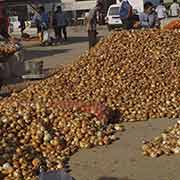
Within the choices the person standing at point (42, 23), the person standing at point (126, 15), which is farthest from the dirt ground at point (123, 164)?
the person standing at point (42, 23)

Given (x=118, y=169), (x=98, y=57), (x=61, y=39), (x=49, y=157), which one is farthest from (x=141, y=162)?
(x=61, y=39)

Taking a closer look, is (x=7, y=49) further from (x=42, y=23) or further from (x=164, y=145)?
(x=42, y=23)

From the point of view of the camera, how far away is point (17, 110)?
8.62 meters

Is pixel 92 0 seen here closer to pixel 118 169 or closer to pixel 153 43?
pixel 153 43

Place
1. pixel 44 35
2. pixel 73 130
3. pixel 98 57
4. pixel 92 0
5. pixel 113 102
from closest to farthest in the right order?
pixel 73 130 < pixel 113 102 < pixel 98 57 < pixel 44 35 < pixel 92 0

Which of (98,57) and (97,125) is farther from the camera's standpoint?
(98,57)

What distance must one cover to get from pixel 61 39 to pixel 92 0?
28459 millimetres

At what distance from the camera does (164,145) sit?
Result: 755 cm

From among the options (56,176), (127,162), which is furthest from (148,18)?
(56,176)

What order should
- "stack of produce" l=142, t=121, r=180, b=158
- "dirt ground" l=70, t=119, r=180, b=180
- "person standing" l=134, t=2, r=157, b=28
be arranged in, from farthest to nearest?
1. "person standing" l=134, t=2, r=157, b=28
2. "stack of produce" l=142, t=121, r=180, b=158
3. "dirt ground" l=70, t=119, r=180, b=180

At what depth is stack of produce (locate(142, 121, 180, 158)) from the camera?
740cm

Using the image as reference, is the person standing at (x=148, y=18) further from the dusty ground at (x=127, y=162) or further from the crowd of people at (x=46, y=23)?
the crowd of people at (x=46, y=23)

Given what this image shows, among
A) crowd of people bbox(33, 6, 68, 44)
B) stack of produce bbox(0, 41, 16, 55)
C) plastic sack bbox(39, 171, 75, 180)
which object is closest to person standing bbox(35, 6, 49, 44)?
crowd of people bbox(33, 6, 68, 44)

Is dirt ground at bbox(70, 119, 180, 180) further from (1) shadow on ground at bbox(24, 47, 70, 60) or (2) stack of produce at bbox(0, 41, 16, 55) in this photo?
(1) shadow on ground at bbox(24, 47, 70, 60)
